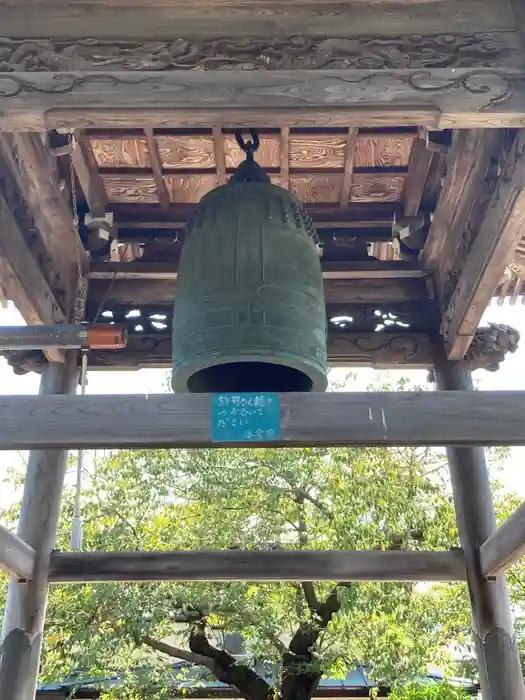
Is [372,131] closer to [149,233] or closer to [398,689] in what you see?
[149,233]

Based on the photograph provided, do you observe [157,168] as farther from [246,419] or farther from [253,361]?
[246,419]

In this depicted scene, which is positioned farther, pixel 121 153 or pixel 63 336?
pixel 121 153

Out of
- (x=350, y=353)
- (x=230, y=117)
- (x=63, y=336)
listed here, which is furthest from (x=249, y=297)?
(x=350, y=353)

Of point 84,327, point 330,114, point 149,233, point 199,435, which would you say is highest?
A: point 149,233

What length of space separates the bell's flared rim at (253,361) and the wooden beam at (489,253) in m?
1.18

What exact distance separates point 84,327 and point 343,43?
4.92ft

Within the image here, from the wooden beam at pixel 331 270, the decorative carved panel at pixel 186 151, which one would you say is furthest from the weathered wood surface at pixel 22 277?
the decorative carved panel at pixel 186 151

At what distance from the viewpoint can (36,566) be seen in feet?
13.4

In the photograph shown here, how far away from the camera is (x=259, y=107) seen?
2.26m

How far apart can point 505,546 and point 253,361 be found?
88.2 inches

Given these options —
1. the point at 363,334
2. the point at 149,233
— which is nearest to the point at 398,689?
the point at 363,334

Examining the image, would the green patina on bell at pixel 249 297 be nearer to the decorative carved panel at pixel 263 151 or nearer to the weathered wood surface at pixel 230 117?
the weathered wood surface at pixel 230 117

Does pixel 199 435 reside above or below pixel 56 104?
below

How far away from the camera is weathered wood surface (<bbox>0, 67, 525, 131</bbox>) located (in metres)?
2.24
